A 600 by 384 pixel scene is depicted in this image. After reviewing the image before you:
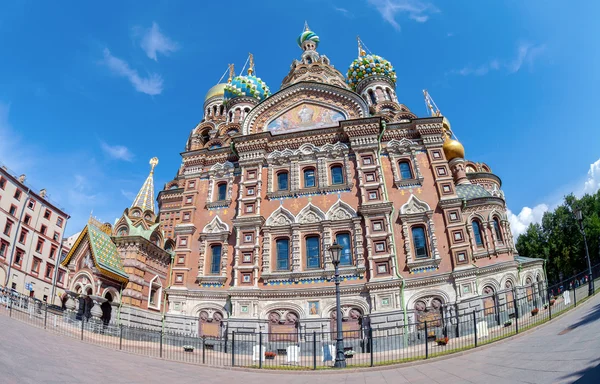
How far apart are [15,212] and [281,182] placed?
30.2 m

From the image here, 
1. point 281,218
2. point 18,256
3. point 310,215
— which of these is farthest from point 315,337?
point 18,256

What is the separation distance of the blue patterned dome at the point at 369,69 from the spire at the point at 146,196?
18.4m

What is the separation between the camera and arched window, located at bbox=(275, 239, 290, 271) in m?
19.7

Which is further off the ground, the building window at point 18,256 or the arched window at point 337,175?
the arched window at point 337,175

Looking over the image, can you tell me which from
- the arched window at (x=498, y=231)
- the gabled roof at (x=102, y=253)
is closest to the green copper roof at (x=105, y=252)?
the gabled roof at (x=102, y=253)

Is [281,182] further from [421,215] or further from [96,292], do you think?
[96,292]

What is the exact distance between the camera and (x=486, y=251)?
19312mm

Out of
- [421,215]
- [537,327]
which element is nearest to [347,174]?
[421,215]

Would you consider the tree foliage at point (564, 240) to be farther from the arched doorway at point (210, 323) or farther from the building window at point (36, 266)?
the building window at point (36, 266)

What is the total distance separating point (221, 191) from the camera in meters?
22.8

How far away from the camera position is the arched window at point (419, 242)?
18750mm

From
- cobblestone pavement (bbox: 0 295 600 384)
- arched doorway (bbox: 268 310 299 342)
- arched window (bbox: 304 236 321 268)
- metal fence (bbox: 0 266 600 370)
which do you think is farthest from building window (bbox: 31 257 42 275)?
arched window (bbox: 304 236 321 268)

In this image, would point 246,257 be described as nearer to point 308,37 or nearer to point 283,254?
point 283,254

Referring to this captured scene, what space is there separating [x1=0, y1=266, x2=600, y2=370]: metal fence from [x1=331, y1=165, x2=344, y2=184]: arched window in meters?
8.23
